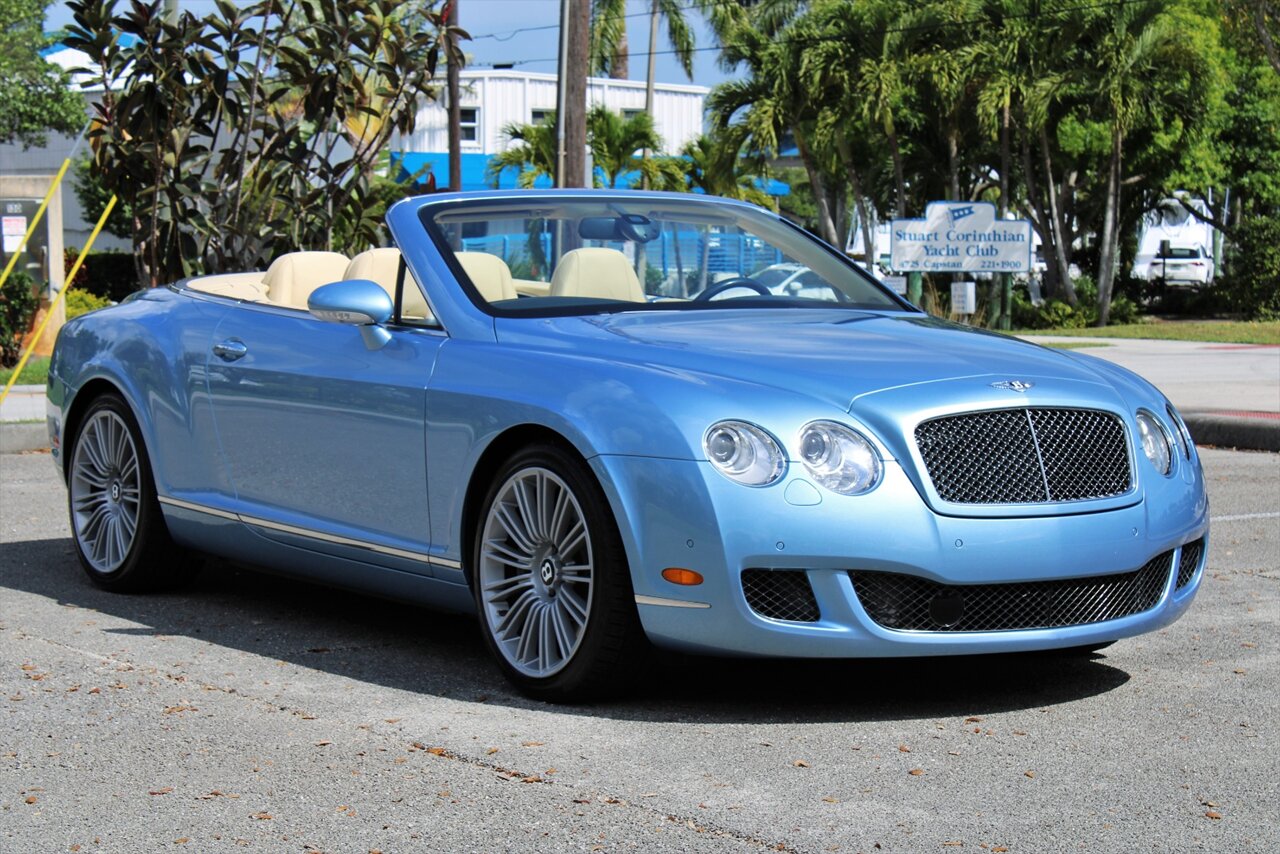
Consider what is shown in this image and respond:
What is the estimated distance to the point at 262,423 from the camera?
6434 millimetres

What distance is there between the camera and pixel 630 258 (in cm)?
636

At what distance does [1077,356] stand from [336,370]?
2373 millimetres

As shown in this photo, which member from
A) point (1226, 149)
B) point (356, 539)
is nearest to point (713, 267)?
point (356, 539)

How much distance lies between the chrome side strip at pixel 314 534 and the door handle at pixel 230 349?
553 millimetres

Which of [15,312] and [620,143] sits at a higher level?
[620,143]

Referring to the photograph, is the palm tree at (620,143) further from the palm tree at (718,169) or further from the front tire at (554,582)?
the front tire at (554,582)

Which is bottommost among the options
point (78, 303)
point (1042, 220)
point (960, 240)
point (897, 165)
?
point (78, 303)

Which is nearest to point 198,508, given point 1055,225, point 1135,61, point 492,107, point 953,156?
point 1135,61

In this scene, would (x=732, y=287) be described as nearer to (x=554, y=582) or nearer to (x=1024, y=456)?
(x=554, y=582)

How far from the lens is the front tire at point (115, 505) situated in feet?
23.4

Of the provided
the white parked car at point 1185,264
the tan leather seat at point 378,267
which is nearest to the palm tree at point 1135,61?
the white parked car at point 1185,264

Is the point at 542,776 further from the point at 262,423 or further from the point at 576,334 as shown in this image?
the point at 262,423

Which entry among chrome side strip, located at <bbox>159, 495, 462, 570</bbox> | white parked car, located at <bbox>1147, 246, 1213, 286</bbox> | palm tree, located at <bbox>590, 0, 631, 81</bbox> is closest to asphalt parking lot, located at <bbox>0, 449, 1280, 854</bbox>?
chrome side strip, located at <bbox>159, 495, 462, 570</bbox>

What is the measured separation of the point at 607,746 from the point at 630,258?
209 cm
